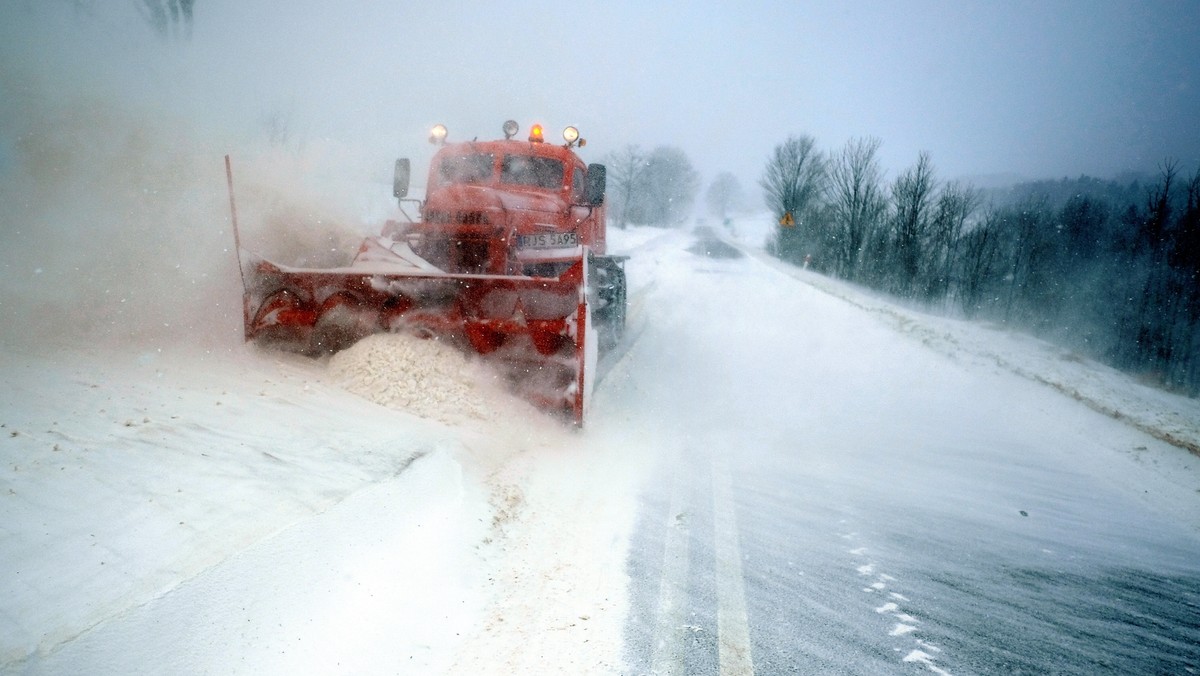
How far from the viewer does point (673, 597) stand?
2926 mm

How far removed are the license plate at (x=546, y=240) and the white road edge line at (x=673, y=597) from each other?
384 centimetres

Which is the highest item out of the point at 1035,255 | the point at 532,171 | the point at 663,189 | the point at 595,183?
the point at 663,189

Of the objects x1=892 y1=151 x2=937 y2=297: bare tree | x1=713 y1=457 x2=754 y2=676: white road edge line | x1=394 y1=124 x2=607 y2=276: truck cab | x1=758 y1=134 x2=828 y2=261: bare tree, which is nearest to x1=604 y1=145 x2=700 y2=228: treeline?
x1=758 y1=134 x2=828 y2=261: bare tree

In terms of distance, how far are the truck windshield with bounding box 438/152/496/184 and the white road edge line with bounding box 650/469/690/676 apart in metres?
5.76

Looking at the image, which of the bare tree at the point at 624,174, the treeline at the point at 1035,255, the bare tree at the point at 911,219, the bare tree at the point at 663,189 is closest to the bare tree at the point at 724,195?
the bare tree at the point at 663,189

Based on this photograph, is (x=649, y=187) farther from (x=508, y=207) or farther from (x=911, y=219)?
(x=508, y=207)

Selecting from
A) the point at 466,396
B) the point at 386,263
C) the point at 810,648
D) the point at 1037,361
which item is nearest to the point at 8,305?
the point at 386,263

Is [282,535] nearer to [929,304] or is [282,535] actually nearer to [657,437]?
→ [657,437]

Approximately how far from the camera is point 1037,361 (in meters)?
11.0

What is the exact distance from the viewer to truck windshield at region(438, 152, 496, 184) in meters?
8.26

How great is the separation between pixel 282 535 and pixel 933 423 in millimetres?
6784

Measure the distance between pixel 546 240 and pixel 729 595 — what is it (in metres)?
5.01

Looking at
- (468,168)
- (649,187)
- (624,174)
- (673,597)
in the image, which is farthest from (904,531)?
(649,187)

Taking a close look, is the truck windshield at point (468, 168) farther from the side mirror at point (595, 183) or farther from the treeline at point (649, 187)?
the treeline at point (649, 187)
